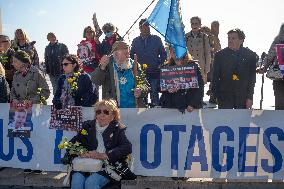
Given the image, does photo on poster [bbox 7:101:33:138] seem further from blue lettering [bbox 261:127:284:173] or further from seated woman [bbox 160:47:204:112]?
blue lettering [bbox 261:127:284:173]

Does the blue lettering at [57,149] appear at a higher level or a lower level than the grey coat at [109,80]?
lower

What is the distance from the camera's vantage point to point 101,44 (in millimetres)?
9750

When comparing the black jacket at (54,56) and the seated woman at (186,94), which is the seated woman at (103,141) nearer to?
the seated woman at (186,94)

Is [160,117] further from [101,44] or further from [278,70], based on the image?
[101,44]

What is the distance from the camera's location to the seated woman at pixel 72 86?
21.1 feet

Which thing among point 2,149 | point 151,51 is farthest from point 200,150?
point 151,51

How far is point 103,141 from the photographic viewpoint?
5641mm

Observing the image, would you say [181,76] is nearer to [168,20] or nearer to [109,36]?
[168,20]

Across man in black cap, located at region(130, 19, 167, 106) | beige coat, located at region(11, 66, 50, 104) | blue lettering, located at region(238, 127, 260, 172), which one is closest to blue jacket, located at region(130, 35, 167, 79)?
man in black cap, located at region(130, 19, 167, 106)

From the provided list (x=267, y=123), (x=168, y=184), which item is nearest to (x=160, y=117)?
(x=168, y=184)

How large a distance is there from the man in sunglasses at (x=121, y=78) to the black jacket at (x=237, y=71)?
1303mm

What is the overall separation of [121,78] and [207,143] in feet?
5.31

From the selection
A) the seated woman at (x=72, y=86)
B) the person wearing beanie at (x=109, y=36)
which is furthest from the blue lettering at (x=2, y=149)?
the person wearing beanie at (x=109, y=36)

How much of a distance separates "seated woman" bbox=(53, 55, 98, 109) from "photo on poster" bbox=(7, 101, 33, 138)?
531 mm
